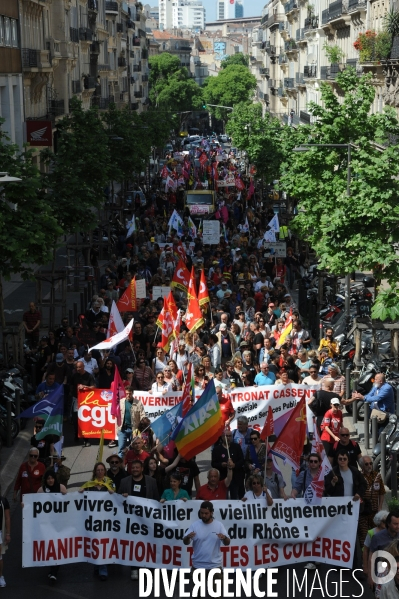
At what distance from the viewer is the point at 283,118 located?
100 m

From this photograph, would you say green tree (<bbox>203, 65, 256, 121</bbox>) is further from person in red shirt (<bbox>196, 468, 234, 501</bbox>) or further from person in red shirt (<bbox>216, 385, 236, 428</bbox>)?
person in red shirt (<bbox>196, 468, 234, 501</bbox>)

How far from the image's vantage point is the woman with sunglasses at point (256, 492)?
12.8m

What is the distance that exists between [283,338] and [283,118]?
261ft

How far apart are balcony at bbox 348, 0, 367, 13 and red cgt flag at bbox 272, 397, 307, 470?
46549 millimetres

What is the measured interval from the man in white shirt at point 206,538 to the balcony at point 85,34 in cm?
6265

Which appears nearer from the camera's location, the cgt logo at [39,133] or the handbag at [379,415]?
the handbag at [379,415]

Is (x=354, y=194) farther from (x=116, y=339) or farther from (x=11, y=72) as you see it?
(x=11, y=72)

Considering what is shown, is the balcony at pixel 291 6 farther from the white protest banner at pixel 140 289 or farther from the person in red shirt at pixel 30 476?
the person in red shirt at pixel 30 476

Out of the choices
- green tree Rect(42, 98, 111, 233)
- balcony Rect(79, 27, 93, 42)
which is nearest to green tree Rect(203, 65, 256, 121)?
balcony Rect(79, 27, 93, 42)

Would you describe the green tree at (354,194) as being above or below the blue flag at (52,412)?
above

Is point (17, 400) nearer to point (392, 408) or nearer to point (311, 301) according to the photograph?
point (392, 408)

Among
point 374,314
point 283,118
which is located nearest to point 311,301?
point 374,314

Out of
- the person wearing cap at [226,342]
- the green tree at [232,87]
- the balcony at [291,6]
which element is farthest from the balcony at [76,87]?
the green tree at [232,87]

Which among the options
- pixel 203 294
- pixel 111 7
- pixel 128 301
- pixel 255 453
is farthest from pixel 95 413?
pixel 111 7
